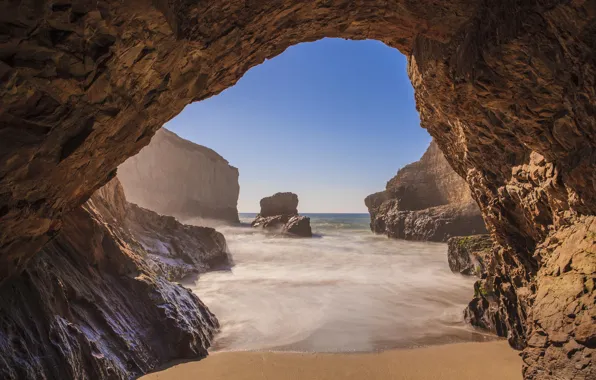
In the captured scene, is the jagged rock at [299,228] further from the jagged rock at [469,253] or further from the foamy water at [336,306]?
the jagged rock at [469,253]

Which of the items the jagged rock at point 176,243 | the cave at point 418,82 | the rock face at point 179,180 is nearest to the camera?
the cave at point 418,82

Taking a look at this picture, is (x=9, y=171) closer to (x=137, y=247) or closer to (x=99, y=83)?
(x=99, y=83)

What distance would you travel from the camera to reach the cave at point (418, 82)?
248 cm

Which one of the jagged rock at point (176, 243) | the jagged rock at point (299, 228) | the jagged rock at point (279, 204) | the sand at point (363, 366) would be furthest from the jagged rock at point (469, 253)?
the jagged rock at point (279, 204)

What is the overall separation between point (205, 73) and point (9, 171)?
262cm

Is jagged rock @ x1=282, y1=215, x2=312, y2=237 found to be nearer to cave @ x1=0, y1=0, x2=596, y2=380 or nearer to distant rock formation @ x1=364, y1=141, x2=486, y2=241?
distant rock formation @ x1=364, y1=141, x2=486, y2=241

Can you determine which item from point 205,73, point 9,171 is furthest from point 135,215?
point 9,171

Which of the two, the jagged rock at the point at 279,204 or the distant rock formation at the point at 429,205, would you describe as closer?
the distant rock formation at the point at 429,205

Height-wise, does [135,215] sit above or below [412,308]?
above

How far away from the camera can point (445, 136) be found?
718 centimetres

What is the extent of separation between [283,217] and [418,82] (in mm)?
29705

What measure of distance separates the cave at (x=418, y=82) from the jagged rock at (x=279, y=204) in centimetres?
3637

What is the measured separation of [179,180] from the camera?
2131 inches

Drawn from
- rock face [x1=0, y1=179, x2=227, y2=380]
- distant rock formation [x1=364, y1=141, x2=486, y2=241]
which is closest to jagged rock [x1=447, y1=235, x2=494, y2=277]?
rock face [x1=0, y1=179, x2=227, y2=380]
